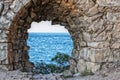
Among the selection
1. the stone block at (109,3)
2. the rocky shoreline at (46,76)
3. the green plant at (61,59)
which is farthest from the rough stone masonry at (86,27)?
the green plant at (61,59)

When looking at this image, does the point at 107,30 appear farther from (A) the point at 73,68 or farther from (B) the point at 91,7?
(A) the point at 73,68

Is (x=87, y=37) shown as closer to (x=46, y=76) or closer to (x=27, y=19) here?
(x=46, y=76)

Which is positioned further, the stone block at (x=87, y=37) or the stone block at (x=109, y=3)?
the stone block at (x=87, y=37)

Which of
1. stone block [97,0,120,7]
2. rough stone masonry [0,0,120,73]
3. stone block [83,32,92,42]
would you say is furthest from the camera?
stone block [83,32,92,42]

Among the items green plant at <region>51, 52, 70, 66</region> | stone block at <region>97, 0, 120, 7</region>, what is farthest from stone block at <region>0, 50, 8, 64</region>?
green plant at <region>51, 52, 70, 66</region>

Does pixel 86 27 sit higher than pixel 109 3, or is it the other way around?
pixel 109 3

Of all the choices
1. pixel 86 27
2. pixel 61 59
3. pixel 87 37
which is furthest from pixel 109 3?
pixel 61 59

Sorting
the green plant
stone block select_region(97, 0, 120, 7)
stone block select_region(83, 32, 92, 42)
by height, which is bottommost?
the green plant

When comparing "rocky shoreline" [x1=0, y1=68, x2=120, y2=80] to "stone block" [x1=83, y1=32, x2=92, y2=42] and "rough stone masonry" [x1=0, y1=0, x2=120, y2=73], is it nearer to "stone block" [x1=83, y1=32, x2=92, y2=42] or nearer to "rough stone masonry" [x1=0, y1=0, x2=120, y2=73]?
"rough stone masonry" [x1=0, y1=0, x2=120, y2=73]

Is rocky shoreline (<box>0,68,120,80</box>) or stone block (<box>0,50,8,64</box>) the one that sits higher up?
stone block (<box>0,50,8,64</box>)

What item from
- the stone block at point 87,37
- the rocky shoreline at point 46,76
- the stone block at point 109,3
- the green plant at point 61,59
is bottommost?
the green plant at point 61,59

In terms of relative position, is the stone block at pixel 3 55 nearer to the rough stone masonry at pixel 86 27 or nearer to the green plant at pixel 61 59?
the rough stone masonry at pixel 86 27

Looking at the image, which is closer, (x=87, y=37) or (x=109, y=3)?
(x=109, y=3)

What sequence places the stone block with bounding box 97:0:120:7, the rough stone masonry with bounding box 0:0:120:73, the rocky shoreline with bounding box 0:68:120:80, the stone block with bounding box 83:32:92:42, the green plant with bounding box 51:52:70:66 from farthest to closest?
the green plant with bounding box 51:52:70:66
the stone block with bounding box 83:32:92:42
the stone block with bounding box 97:0:120:7
the rough stone masonry with bounding box 0:0:120:73
the rocky shoreline with bounding box 0:68:120:80
